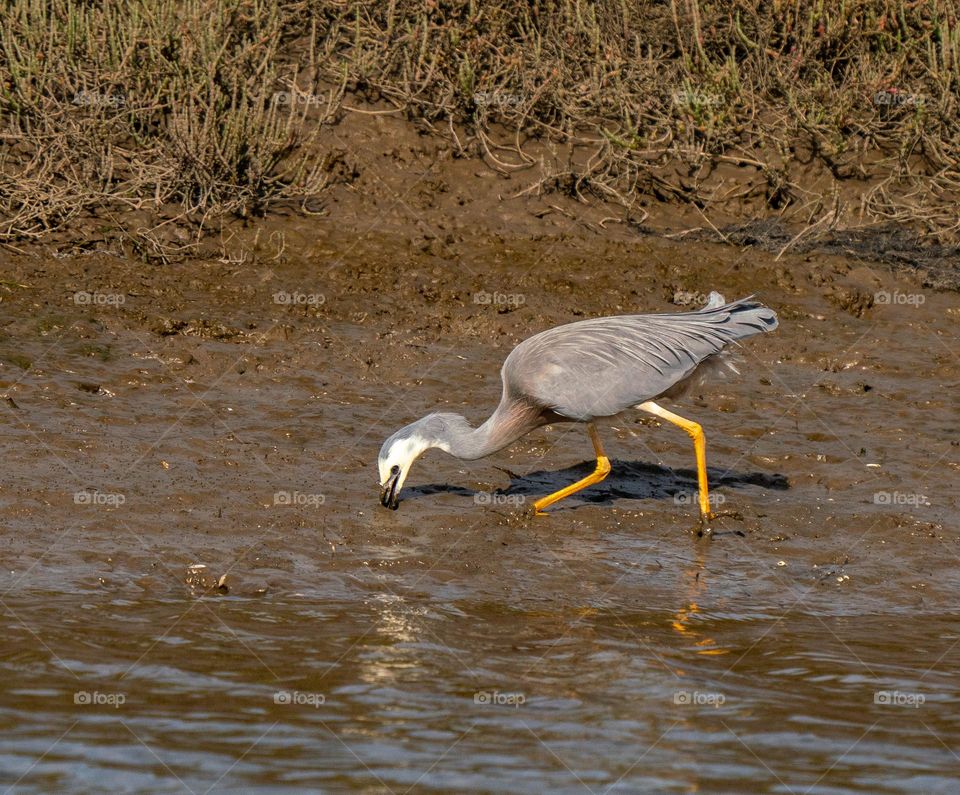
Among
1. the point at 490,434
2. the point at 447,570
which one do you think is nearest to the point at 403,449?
the point at 490,434

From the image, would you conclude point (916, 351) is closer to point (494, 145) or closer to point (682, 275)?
point (682, 275)

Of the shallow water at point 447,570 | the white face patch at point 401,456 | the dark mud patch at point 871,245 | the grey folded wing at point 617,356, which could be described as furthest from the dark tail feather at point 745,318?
the dark mud patch at point 871,245

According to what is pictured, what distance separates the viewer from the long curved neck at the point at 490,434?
862cm

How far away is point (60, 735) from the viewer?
18.9ft

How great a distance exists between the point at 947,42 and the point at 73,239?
7251 mm

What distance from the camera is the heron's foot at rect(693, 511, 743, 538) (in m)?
8.55

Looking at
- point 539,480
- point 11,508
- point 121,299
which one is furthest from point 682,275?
point 11,508

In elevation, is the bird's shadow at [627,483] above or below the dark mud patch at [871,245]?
below

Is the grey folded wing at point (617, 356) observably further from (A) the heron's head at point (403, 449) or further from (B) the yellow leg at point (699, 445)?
(A) the heron's head at point (403, 449)

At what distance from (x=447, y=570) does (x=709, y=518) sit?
1.76 m

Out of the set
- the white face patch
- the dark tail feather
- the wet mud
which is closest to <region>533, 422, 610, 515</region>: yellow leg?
the wet mud

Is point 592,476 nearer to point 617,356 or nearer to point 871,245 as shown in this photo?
point 617,356

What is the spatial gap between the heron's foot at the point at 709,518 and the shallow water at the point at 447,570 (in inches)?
2.4

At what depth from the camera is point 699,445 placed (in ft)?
29.3
